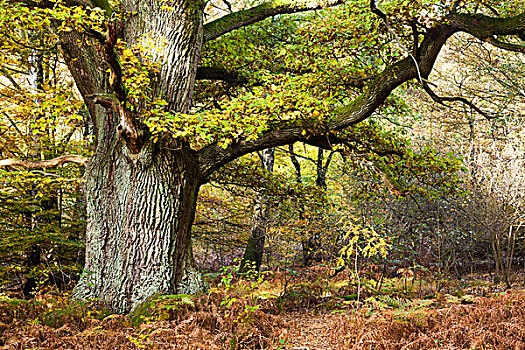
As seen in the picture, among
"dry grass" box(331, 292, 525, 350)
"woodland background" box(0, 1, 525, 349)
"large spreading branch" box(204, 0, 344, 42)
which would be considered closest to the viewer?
"dry grass" box(331, 292, 525, 350)

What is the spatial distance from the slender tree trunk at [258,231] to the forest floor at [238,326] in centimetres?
326

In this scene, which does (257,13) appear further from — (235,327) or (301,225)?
(235,327)

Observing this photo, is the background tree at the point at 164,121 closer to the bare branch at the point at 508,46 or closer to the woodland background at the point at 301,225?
the bare branch at the point at 508,46

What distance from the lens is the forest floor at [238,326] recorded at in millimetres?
4008

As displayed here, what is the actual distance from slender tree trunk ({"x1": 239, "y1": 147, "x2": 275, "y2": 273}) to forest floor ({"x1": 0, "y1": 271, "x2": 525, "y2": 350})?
3257 mm

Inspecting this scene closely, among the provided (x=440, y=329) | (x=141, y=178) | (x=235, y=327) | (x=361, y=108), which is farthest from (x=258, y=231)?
(x=440, y=329)

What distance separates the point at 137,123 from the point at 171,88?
108cm

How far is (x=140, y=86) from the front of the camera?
5340mm

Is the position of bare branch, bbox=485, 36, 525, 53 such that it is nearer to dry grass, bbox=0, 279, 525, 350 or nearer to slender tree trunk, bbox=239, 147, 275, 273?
dry grass, bbox=0, 279, 525, 350

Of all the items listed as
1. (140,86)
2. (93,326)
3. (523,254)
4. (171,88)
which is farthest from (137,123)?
(523,254)

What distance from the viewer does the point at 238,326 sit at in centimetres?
452

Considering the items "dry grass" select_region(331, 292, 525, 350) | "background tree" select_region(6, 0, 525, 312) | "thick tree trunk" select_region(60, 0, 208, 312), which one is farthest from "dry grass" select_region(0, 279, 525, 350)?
"background tree" select_region(6, 0, 525, 312)

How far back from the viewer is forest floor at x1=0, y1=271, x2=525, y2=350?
4.01m

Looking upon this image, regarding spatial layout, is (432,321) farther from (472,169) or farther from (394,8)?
(472,169)
